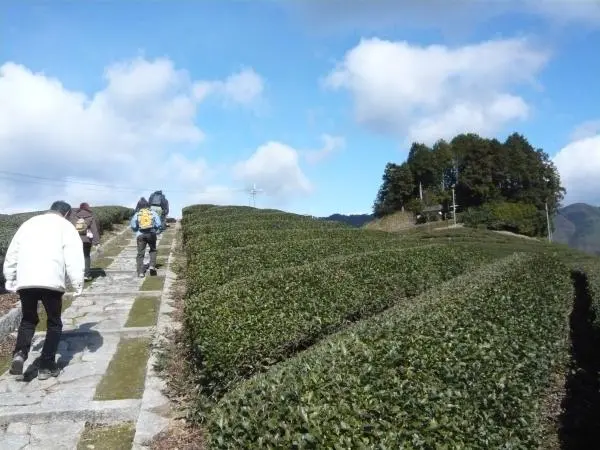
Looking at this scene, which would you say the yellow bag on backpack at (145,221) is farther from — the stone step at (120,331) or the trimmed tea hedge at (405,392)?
the trimmed tea hedge at (405,392)

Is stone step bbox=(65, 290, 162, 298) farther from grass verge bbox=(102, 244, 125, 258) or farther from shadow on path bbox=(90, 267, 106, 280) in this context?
grass verge bbox=(102, 244, 125, 258)

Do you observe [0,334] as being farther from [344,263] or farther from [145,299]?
[344,263]

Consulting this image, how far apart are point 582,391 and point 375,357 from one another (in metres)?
4.01

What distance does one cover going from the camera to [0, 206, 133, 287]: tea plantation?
29.2 ft

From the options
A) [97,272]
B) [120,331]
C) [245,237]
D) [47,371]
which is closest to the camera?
[47,371]

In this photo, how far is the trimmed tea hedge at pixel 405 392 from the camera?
2.98 meters

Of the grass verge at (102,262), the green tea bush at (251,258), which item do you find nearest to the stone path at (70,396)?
the green tea bush at (251,258)

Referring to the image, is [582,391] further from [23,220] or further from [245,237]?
[23,220]

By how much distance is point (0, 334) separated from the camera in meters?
6.88

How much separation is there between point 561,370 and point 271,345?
439 centimetres

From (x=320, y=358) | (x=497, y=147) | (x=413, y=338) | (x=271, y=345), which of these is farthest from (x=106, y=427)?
(x=497, y=147)

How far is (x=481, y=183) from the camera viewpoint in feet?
231

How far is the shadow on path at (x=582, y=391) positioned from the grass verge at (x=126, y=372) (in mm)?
4274

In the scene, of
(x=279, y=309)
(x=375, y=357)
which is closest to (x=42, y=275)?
(x=279, y=309)
